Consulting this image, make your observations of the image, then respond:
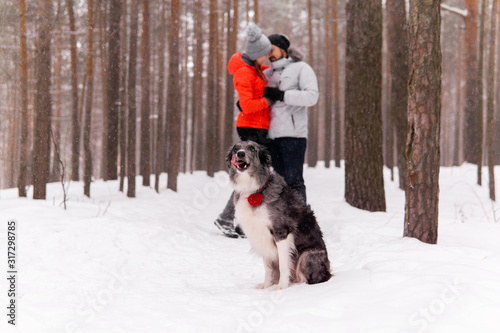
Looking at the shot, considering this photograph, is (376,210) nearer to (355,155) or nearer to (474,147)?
(355,155)

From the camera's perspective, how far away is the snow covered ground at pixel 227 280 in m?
2.51

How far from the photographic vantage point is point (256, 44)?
15.7 feet

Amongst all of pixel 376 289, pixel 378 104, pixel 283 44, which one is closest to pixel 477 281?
pixel 376 289

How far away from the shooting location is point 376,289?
2885 mm

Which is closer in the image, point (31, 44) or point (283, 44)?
point (283, 44)

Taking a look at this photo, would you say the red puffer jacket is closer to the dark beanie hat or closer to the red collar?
the dark beanie hat

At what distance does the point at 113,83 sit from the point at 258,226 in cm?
932

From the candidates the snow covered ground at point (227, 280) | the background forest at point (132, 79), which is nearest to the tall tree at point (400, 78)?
the background forest at point (132, 79)

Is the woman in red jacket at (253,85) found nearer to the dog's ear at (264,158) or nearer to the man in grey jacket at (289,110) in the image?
the man in grey jacket at (289,110)

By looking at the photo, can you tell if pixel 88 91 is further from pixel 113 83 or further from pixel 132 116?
pixel 113 83

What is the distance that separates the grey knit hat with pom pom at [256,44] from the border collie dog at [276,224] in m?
1.59

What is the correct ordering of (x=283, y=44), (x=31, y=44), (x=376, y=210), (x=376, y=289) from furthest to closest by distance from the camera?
(x=31, y=44)
(x=376, y=210)
(x=283, y=44)
(x=376, y=289)

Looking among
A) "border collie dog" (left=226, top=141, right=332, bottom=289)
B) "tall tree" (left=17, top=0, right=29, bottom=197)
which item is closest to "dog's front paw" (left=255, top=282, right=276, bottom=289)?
"border collie dog" (left=226, top=141, right=332, bottom=289)

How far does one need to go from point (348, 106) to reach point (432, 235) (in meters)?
3.36
